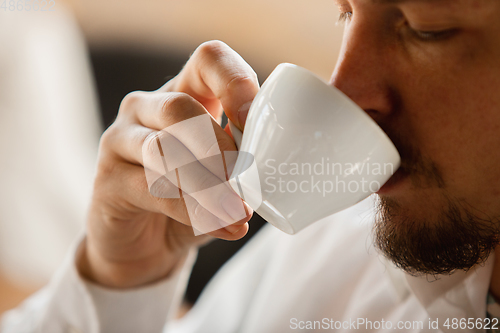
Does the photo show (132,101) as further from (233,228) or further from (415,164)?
(415,164)

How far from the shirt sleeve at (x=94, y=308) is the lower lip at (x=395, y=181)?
1.59 ft

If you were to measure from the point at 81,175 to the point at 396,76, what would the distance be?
3.75 feet

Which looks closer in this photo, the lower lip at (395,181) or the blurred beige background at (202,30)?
the lower lip at (395,181)

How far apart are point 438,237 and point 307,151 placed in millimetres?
250

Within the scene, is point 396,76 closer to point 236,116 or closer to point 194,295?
point 236,116

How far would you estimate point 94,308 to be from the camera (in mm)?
728

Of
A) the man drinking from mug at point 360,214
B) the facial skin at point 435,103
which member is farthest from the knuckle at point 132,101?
Answer: the facial skin at point 435,103

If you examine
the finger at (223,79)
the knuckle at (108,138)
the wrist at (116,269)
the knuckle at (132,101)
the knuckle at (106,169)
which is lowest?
the wrist at (116,269)

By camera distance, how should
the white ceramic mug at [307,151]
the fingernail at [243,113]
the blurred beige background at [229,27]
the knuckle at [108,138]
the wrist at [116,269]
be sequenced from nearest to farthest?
the white ceramic mug at [307,151], the fingernail at [243,113], the knuckle at [108,138], the wrist at [116,269], the blurred beige background at [229,27]

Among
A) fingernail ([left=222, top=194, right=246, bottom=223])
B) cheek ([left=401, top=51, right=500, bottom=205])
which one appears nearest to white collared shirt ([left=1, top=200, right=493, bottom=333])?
cheek ([left=401, top=51, right=500, bottom=205])

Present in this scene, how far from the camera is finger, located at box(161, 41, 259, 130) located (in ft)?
1.54

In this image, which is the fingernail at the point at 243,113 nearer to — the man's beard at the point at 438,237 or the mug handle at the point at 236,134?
the mug handle at the point at 236,134

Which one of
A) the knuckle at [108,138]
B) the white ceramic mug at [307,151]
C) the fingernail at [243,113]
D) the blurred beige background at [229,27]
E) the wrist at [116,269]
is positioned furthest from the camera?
the blurred beige background at [229,27]

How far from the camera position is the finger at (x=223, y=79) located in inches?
18.5
